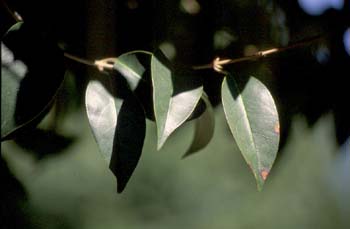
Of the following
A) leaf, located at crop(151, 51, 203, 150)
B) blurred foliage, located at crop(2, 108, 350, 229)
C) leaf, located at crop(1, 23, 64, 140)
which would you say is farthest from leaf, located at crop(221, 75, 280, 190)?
blurred foliage, located at crop(2, 108, 350, 229)

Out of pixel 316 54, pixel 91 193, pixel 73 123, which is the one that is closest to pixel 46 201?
pixel 91 193

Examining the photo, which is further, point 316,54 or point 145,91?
point 316,54

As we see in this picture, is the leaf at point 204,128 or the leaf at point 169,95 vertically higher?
the leaf at point 169,95

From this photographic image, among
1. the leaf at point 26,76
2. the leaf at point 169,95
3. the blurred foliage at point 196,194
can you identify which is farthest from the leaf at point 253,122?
the blurred foliage at point 196,194

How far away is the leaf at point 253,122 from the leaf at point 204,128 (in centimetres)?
13

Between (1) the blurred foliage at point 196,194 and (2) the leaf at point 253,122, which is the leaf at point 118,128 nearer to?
(2) the leaf at point 253,122

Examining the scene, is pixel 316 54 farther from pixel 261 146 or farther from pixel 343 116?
pixel 261 146

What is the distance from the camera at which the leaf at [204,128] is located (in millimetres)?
961

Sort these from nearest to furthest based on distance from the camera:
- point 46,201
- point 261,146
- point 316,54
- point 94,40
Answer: point 261,146, point 94,40, point 316,54, point 46,201

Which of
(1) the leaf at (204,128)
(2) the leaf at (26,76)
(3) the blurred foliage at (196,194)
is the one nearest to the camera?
(2) the leaf at (26,76)

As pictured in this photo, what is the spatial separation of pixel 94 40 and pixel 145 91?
0.29 m

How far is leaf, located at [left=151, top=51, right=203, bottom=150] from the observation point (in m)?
0.71

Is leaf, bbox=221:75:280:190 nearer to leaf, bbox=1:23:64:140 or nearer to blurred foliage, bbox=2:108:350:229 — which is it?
leaf, bbox=1:23:64:140

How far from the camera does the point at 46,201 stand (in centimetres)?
597
